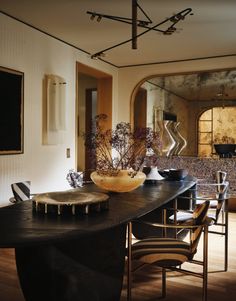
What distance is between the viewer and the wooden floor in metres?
2.37

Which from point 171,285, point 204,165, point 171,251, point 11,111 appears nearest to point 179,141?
point 204,165

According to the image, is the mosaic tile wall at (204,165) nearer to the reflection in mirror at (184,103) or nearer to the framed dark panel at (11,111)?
the reflection in mirror at (184,103)

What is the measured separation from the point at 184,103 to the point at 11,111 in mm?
4358

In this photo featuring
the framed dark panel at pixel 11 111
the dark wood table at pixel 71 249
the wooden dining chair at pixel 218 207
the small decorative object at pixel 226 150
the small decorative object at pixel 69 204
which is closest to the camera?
the dark wood table at pixel 71 249

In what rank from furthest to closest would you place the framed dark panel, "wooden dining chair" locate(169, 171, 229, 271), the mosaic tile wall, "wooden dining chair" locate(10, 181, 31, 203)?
the mosaic tile wall
the framed dark panel
"wooden dining chair" locate(169, 171, 229, 271)
"wooden dining chair" locate(10, 181, 31, 203)

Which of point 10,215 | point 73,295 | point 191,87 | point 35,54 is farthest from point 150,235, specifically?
point 191,87

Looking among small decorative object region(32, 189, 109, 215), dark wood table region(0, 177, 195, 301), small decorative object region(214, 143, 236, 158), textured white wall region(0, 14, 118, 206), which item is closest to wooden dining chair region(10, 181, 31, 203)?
textured white wall region(0, 14, 118, 206)

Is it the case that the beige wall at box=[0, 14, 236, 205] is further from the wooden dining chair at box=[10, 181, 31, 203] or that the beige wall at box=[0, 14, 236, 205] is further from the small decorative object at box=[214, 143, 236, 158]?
the small decorative object at box=[214, 143, 236, 158]

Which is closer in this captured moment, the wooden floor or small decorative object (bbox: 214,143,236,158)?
the wooden floor

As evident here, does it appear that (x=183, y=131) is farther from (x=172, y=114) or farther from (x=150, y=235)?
(x=150, y=235)

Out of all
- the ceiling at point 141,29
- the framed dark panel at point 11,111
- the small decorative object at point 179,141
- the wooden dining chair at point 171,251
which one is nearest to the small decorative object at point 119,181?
the wooden dining chair at point 171,251

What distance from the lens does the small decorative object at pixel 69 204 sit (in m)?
1.73

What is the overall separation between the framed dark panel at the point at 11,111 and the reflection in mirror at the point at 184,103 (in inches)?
100

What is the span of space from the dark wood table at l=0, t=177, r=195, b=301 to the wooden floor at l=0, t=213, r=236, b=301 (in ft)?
1.46
